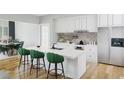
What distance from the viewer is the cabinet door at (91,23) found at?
5.29 meters

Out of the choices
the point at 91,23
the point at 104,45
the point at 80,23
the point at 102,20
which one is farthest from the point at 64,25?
the point at 104,45

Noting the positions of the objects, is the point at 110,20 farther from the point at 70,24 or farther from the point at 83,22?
the point at 70,24

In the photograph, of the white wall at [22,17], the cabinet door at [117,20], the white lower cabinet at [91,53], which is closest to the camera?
the cabinet door at [117,20]

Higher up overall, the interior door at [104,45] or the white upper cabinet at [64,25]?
the white upper cabinet at [64,25]

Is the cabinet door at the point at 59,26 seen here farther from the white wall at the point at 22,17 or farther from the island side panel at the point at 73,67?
the island side panel at the point at 73,67

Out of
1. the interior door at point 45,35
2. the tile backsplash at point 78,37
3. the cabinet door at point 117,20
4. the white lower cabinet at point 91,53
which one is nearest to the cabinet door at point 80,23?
the tile backsplash at point 78,37

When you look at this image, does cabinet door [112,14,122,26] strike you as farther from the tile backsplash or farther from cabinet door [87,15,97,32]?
the tile backsplash

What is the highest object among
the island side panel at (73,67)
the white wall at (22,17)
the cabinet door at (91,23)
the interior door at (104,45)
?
the white wall at (22,17)

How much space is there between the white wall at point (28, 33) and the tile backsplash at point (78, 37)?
5.77 feet

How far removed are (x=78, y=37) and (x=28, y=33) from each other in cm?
384
